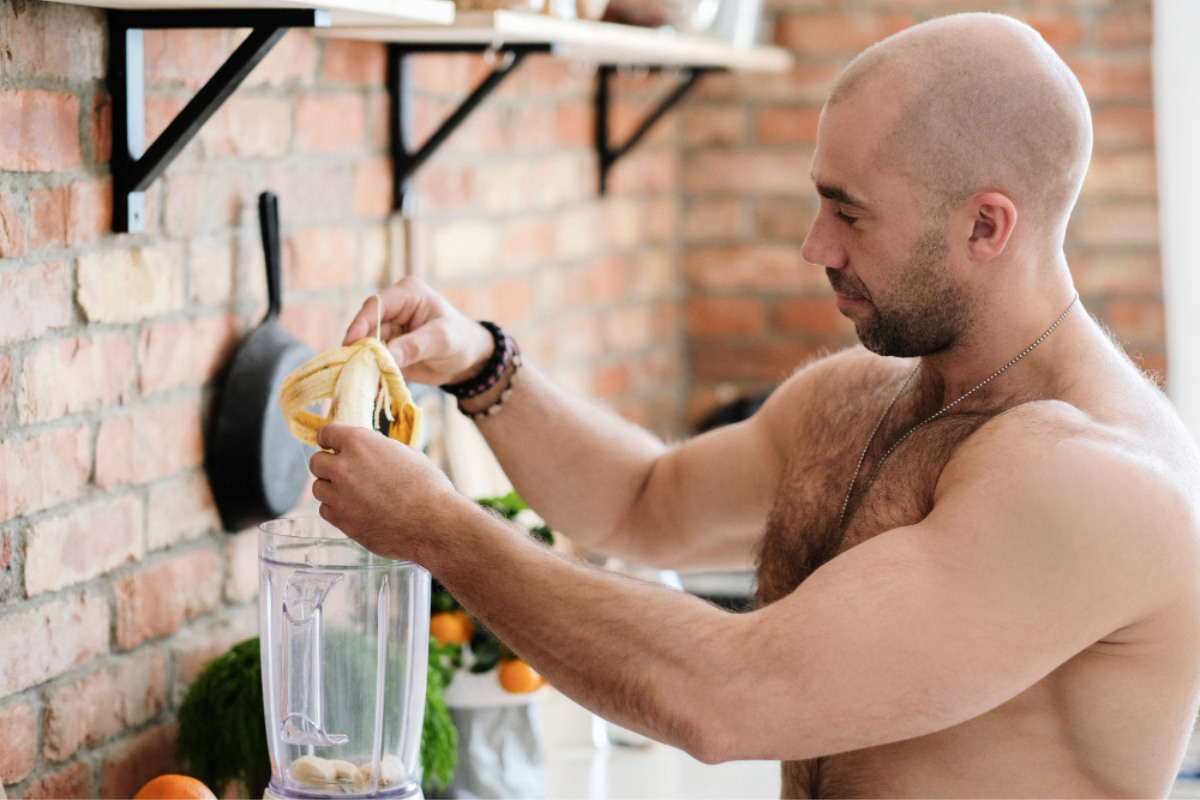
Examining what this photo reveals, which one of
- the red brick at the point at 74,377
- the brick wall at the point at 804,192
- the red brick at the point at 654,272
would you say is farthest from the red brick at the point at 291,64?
the brick wall at the point at 804,192

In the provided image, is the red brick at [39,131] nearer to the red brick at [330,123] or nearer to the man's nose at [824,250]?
the red brick at [330,123]

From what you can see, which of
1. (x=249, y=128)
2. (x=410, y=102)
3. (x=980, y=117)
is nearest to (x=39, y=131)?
(x=249, y=128)

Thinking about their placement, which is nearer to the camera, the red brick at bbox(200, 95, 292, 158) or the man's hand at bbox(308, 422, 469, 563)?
the man's hand at bbox(308, 422, 469, 563)

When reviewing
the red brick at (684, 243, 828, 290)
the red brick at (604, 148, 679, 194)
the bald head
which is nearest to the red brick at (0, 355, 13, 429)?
the bald head

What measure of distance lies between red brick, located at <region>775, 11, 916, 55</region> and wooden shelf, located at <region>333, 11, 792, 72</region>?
17.8 inches

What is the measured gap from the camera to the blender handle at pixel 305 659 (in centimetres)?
111

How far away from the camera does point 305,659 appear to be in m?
1.12

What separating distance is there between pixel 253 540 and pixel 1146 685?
33.1 inches

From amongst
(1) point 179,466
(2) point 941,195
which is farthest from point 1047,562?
(1) point 179,466

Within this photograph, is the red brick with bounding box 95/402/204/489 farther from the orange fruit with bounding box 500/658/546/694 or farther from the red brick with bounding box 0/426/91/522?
the orange fruit with bounding box 500/658/546/694

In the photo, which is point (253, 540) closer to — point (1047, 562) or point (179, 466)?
point (179, 466)

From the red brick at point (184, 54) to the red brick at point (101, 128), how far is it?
0.06 m

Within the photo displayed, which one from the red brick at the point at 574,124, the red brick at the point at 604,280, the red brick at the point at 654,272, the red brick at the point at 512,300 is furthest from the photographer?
the red brick at the point at 654,272

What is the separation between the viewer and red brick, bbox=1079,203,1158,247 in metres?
2.45
